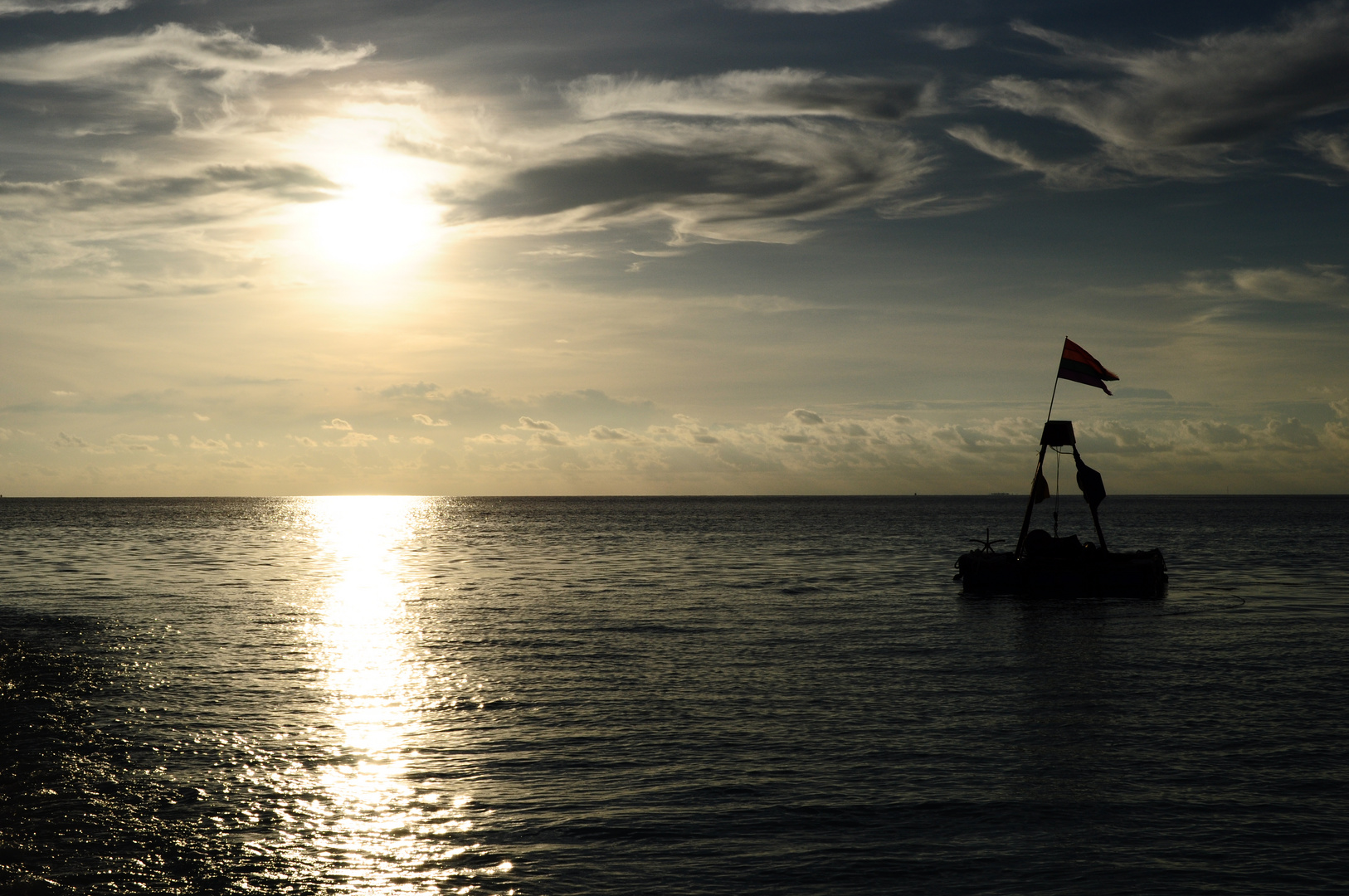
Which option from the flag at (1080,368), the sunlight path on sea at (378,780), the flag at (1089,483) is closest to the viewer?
the sunlight path on sea at (378,780)

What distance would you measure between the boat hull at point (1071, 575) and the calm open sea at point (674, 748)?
7.11 ft

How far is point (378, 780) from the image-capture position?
16.0 meters

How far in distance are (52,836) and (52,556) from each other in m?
71.2

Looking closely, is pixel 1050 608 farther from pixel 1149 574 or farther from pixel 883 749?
pixel 883 749

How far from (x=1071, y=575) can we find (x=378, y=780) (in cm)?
3708

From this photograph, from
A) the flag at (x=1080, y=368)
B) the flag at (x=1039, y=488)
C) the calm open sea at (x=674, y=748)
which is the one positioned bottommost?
the calm open sea at (x=674, y=748)

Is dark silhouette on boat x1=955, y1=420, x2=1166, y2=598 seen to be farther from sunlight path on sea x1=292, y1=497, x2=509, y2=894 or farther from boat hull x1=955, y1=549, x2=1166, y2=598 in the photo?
sunlight path on sea x1=292, y1=497, x2=509, y2=894

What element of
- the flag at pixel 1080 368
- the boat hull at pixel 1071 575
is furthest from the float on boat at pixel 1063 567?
the flag at pixel 1080 368

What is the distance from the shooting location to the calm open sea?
1241 cm

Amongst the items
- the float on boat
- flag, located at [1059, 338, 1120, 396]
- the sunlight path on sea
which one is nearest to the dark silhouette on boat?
the float on boat

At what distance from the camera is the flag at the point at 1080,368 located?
3750 cm

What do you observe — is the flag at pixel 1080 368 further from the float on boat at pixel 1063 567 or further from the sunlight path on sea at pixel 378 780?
the sunlight path on sea at pixel 378 780

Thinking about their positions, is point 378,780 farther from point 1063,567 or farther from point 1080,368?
point 1063,567

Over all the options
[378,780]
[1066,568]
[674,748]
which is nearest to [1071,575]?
[1066,568]
